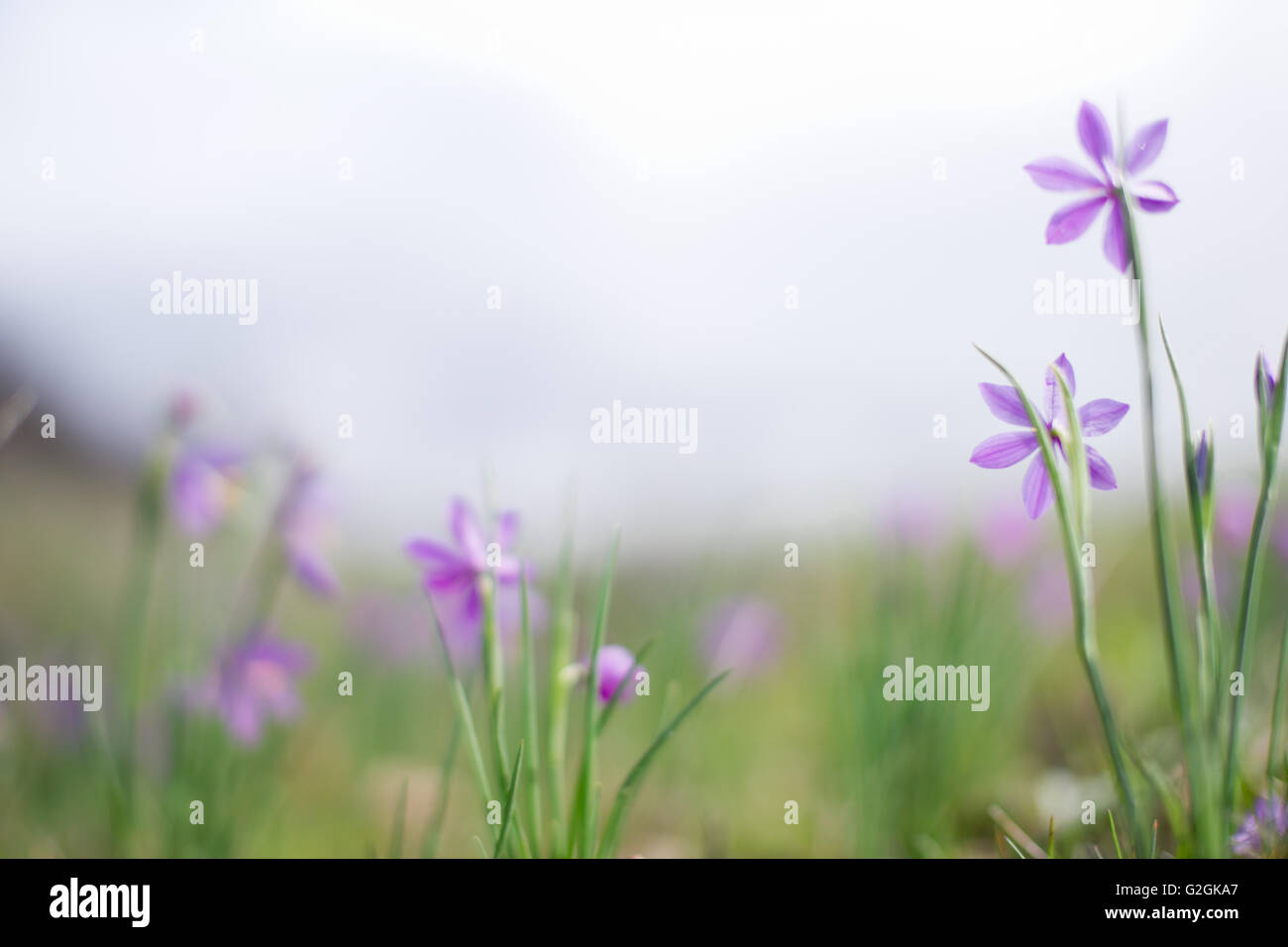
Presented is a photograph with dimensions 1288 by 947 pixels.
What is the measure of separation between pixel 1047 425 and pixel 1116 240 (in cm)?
20

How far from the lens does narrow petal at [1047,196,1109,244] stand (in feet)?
2.77

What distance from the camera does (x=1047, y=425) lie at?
805mm

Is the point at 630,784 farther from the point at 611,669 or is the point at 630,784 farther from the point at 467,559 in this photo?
the point at 467,559

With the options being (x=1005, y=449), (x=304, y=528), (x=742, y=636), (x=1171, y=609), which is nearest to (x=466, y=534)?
(x=304, y=528)

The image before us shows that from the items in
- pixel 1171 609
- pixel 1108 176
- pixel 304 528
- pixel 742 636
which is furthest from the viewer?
pixel 742 636

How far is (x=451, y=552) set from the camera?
2.92 feet

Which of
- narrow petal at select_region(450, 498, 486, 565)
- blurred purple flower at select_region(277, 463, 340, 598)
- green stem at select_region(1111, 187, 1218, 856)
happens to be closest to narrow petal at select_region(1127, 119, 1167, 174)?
green stem at select_region(1111, 187, 1218, 856)

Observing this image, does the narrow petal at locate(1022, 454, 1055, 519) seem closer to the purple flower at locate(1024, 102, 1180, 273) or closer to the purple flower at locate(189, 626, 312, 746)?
the purple flower at locate(1024, 102, 1180, 273)

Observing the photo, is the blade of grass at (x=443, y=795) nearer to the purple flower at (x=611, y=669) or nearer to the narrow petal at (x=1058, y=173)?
the purple flower at (x=611, y=669)

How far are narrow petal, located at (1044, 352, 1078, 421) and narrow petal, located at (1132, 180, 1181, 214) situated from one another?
0.63 feet

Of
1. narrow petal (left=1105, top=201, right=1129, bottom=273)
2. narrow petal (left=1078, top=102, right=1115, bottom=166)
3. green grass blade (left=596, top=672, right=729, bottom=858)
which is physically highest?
narrow petal (left=1078, top=102, right=1115, bottom=166)
